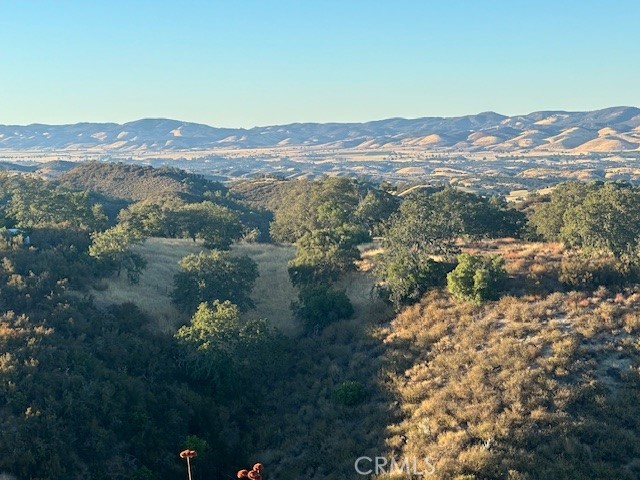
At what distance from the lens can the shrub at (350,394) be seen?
2788 cm

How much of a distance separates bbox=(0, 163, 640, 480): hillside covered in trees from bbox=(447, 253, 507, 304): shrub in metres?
0.14

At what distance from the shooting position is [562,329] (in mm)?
28688

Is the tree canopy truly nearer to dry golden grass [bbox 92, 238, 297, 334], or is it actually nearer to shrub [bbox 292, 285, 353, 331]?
dry golden grass [bbox 92, 238, 297, 334]

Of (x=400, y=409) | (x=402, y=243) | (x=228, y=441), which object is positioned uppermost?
(x=402, y=243)

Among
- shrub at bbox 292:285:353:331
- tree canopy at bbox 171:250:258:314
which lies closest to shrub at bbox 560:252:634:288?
shrub at bbox 292:285:353:331

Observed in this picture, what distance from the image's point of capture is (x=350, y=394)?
28016 mm

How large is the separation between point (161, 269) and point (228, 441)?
25.8 meters

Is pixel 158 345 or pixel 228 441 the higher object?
pixel 158 345

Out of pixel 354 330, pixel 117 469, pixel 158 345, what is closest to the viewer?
pixel 117 469

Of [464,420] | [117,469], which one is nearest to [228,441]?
[117,469]

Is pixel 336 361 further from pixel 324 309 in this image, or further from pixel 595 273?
pixel 595 273

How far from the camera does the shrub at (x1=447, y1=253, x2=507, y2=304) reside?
33094mm

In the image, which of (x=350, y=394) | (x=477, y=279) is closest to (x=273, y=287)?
(x=477, y=279)

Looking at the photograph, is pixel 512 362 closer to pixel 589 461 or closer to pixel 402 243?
pixel 589 461
